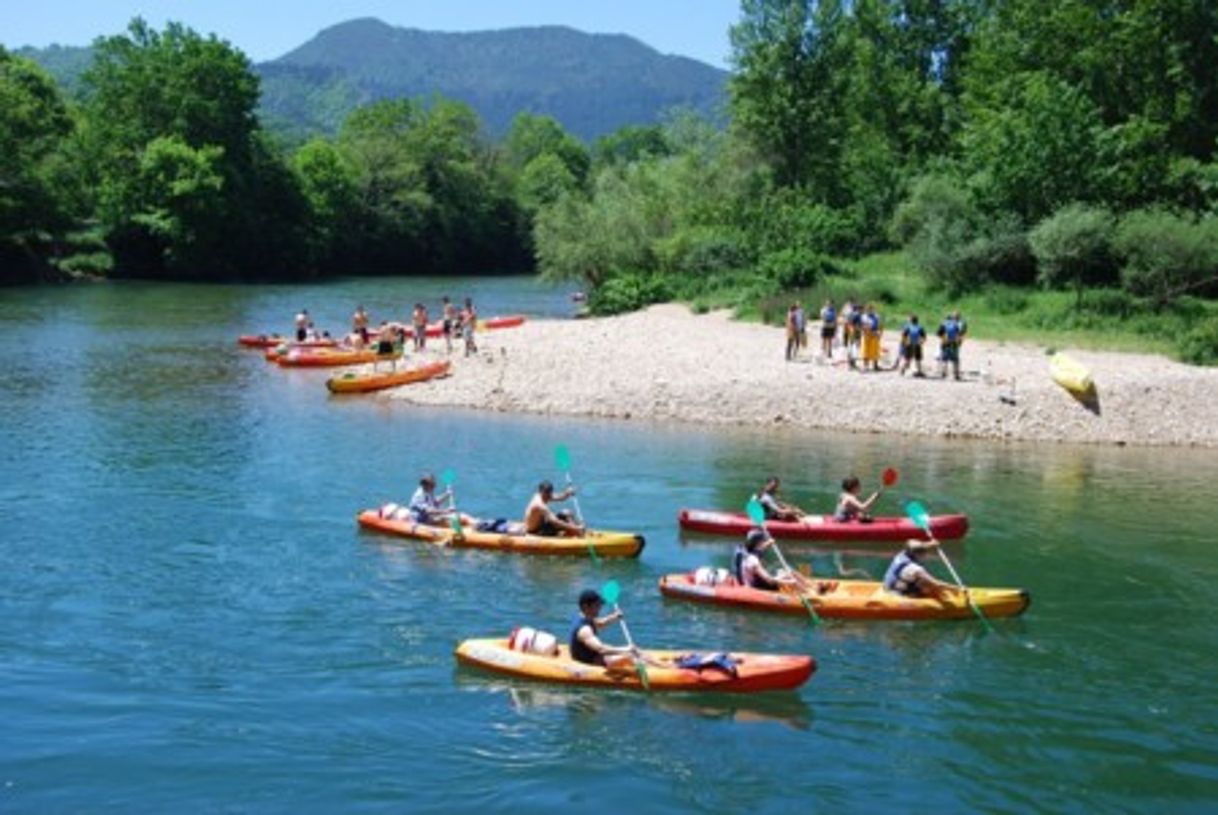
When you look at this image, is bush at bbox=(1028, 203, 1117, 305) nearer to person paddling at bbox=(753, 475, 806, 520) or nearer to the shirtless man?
person paddling at bbox=(753, 475, 806, 520)

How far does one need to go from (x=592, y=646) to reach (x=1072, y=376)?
19.0m

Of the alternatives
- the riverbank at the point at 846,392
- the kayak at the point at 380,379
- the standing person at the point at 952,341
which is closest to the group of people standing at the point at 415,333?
the riverbank at the point at 846,392

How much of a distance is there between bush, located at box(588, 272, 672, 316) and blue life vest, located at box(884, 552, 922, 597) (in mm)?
32504

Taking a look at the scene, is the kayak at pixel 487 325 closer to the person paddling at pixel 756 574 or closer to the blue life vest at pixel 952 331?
the blue life vest at pixel 952 331

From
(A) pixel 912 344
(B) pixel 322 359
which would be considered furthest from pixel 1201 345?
(B) pixel 322 359

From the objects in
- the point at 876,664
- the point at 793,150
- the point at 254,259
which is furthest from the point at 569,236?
A: the point at 876,664

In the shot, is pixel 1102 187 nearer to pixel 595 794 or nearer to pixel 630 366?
pixel 630 366

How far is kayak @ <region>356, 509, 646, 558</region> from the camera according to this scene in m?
20.3

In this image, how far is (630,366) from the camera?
3534 centimetres

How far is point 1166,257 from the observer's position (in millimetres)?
37938

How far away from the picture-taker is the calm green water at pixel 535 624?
1323 centimetres

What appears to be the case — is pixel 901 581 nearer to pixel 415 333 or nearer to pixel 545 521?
pixel 545 521

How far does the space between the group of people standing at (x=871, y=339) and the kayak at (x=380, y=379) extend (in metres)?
9.66

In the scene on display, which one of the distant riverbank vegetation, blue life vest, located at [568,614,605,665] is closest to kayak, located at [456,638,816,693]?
blue life vest, located at [568,614,605,665]
